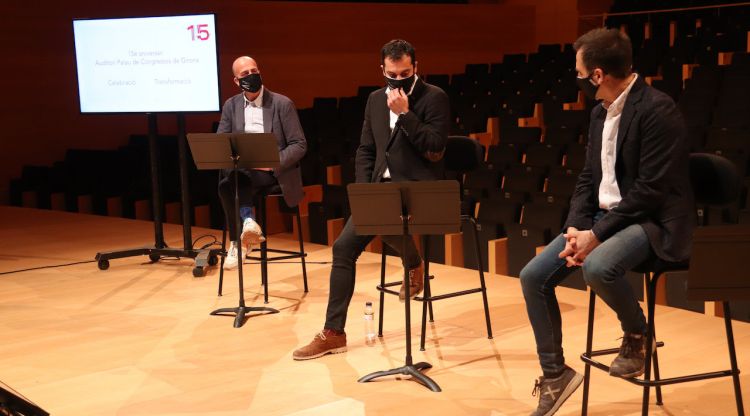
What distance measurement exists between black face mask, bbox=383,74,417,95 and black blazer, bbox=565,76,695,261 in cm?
97

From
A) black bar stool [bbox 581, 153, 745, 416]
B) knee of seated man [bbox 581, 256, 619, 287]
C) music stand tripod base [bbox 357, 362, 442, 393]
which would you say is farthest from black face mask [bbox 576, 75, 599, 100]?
music stand tripod base [bbox 357, 362, 442, 393]

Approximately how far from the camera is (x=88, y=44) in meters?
5.09

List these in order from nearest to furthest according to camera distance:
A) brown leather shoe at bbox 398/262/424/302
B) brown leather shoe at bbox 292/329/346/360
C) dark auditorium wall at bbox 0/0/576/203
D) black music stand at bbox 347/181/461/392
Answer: black music stand at bbox 347/181/461/392 < brown leather shoe at bbox 292/329/346/360 < brown leather shoe at bbox 398/262/424/302 < dark auditorium wall at bbox 0/0/576/203

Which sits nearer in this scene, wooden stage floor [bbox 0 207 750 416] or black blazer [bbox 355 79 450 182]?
wooden stage floor [bbox 0 207 750 416]

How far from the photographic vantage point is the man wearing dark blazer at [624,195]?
2486 mm

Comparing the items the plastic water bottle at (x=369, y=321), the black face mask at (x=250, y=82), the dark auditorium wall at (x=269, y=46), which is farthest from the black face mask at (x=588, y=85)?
the dark auditorium wall at (x=269, y=46)

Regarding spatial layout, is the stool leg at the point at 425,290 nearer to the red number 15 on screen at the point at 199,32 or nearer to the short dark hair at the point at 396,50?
the short dark hair at the point at 396,50

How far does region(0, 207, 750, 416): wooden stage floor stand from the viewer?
2953 mm

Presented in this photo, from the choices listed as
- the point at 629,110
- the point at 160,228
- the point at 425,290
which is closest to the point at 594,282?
the point at 629,110

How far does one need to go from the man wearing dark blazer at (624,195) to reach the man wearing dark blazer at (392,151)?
80 cm

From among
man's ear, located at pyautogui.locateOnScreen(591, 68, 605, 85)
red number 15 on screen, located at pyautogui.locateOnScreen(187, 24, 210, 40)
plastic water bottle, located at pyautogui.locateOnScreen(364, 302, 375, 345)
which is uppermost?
red number 15 on screen, located at pyautogui.locateOnScreen(187, 24, 210, 40)

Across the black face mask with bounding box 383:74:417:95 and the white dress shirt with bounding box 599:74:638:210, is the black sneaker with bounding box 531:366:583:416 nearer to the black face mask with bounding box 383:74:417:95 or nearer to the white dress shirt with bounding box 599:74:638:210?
the white dress shirt with bounding box 599:74:638:210

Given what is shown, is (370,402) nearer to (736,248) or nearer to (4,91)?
(736,248)

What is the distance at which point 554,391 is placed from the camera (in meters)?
2.70
